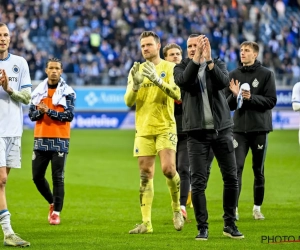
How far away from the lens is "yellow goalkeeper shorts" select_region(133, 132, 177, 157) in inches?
379

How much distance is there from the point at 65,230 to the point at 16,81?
2115 millimetres

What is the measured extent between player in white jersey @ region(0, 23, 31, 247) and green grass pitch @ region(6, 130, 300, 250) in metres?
0.90

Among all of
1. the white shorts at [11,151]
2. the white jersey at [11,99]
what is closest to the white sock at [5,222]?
the white shorts at [11,151]

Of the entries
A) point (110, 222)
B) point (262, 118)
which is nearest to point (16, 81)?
point (110, 222)

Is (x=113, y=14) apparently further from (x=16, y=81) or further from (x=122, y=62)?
Result: (x=16, y=81)

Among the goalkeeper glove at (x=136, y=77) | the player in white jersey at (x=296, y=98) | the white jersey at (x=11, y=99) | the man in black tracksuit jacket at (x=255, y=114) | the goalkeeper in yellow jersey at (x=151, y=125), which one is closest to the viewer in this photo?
the white jersey at (x=11, y=99)

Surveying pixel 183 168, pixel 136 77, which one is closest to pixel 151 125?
pixel 136 77

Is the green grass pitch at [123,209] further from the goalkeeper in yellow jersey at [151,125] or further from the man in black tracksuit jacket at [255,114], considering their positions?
the man in black tracksuit jacket at [255,114]

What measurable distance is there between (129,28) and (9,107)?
30.0 meters

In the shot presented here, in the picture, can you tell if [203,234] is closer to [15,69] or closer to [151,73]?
[151,73]

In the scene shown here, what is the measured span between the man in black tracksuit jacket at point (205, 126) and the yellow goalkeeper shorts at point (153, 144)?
75cm

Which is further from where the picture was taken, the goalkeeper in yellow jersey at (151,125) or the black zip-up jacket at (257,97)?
the black zip-up jacket at (257,97)

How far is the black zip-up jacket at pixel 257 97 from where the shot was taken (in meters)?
10.8

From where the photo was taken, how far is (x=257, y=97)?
1077cm
